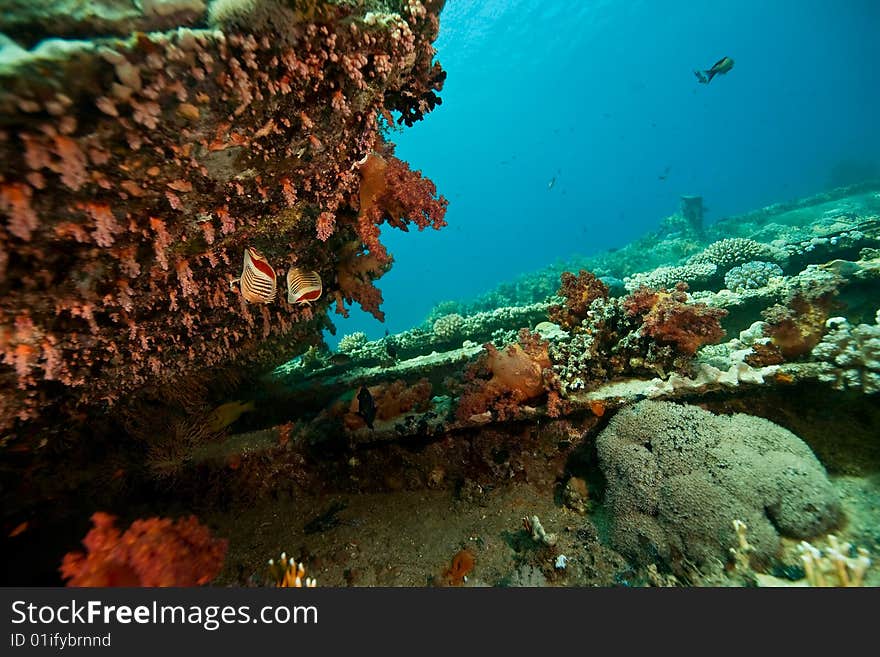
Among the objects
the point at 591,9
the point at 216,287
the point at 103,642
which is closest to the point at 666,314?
the point at 216,287

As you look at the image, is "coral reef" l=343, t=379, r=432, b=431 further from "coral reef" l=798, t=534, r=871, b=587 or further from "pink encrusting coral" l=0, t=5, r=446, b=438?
"coral reef" l=798, t=534, r=871, b=587

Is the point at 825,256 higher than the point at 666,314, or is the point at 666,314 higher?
the point at 825,256

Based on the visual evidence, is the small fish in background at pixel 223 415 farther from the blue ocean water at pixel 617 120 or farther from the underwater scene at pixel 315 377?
the blue ocean water at pixel 617 120

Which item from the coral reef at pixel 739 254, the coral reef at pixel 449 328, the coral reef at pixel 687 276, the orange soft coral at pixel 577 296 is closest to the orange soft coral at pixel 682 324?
the orange soft coral at pixel 577 296

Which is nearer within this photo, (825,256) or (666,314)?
(666,314)

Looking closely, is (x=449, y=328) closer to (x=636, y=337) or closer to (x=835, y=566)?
(x=636, y=337)

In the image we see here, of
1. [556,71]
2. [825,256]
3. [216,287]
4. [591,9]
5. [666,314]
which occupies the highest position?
[556,71]

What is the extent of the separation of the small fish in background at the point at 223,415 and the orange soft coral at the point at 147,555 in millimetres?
1337

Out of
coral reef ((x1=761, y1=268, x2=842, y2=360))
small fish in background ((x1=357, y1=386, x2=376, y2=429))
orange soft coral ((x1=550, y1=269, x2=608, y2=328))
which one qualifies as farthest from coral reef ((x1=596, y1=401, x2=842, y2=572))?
small fish in background ((x1=357, y1=386, x2=376, y2=429))

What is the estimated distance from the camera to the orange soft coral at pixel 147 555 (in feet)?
10.2

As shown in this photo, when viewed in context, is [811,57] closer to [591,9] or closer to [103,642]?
[591,9]

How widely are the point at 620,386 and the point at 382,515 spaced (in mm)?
3223

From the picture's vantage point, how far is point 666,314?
427 centimetres

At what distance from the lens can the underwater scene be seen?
197cm
